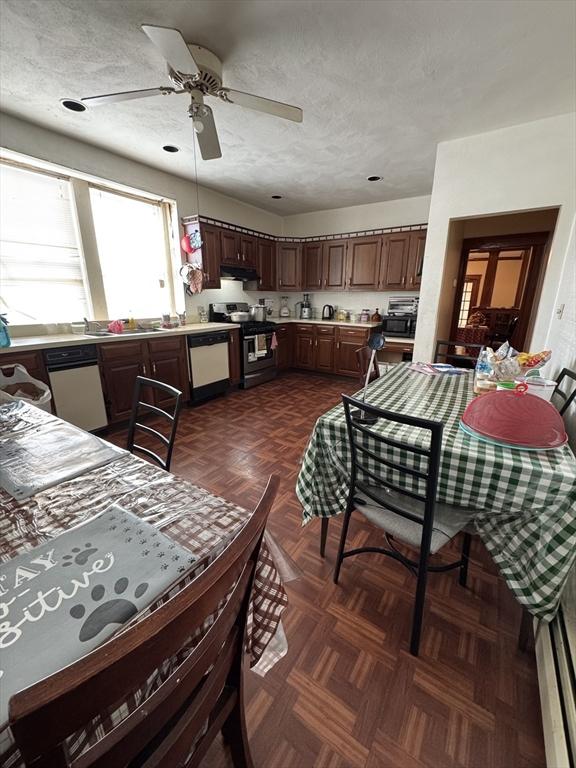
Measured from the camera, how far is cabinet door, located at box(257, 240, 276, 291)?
15.6ft

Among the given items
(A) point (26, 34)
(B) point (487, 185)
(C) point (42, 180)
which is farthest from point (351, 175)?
(C) point (42, 180)

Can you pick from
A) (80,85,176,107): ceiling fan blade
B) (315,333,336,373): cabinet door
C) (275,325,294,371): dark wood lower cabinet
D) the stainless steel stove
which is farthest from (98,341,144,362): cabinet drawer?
(315,333,336,373): cabinet door

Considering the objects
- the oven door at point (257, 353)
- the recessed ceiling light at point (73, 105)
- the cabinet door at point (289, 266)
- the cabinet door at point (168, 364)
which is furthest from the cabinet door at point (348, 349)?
the recessed ceiling light at point (73, 105)

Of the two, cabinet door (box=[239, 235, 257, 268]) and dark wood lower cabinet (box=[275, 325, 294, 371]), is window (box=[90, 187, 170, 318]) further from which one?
dark wood lower cabinet (box=[275, 325, 294, 371])

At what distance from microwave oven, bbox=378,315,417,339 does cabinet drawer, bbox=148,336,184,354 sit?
276cm

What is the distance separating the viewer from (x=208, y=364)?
3779 mm

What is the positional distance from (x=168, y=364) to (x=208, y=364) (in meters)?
0.54

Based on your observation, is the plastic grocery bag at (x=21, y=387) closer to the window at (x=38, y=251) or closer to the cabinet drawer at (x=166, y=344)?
the window at (x=38, y=251)

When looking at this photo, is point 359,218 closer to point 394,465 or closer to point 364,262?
point 364,262

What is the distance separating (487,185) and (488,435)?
2.64 metres

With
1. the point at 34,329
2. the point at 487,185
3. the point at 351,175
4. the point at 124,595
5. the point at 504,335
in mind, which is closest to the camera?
the point at 124,595

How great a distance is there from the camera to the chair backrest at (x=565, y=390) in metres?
1.60

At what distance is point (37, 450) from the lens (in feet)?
3.61

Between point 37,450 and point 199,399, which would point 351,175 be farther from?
point 37,450
